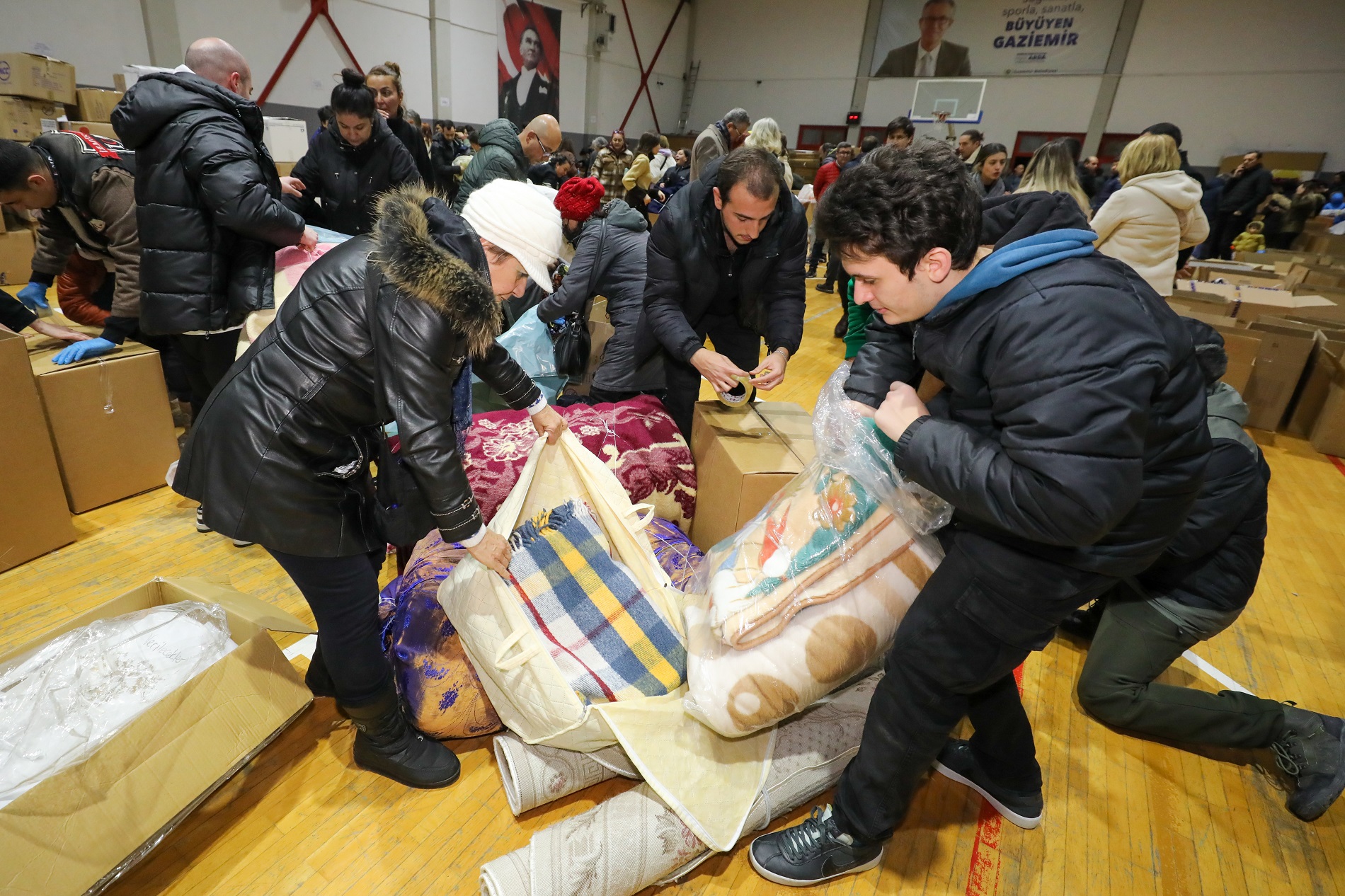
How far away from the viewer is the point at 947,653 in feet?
3.76

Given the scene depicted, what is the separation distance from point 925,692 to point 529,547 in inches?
34.9

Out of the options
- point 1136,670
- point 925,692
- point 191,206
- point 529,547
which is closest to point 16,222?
point 191,206

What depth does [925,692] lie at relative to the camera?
1.19 metres

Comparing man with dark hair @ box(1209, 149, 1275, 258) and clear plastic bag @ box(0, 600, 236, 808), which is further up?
man with dark hair @ box(1209, 149, 1275, 258)

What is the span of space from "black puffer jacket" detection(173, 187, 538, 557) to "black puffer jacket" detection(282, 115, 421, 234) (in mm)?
2034

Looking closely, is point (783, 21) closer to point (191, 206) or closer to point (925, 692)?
point (191, 206)

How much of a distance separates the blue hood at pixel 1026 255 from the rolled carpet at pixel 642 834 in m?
1.03

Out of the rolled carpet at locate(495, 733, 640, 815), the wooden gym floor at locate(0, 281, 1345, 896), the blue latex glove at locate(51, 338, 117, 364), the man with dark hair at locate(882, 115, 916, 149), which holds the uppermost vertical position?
the man with dark hair at locate(882, 115, 916, 149)

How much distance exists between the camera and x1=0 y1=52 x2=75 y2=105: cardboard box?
4.61 m

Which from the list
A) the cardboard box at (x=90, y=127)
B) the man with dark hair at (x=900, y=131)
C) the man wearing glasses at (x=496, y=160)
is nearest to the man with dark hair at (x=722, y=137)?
the man wearing glasses at (x=496, y=160)

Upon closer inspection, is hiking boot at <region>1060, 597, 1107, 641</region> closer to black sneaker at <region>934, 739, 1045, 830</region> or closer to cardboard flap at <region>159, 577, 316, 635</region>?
black sneaker at <region>934, 739, 1045, 830</region>

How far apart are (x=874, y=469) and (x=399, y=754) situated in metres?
1.24

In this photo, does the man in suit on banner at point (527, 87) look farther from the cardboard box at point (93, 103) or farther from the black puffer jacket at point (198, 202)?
the black puffer jacket at point (198, 202)

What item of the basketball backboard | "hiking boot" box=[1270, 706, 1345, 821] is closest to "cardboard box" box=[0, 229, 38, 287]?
"hiking boot" box=[1270, 706, 1345, 821]
